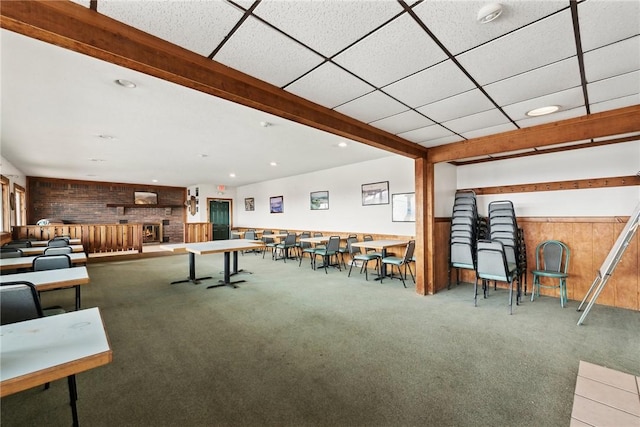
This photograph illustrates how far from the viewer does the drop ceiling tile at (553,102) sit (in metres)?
2.68

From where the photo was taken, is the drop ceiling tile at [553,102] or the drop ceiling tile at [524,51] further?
the drop ceiling tile at [553,102]

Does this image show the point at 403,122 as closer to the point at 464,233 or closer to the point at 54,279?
the point at 464,233

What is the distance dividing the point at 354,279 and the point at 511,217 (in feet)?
9.51

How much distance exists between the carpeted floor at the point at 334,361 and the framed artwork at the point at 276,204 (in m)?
5.15

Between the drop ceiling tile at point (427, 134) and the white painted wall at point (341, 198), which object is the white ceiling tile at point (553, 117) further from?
the white painted wall at point (341, 198)

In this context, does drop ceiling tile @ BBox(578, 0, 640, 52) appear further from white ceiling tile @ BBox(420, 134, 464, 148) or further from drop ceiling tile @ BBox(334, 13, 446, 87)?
white ceiling tile @ BBox(420, 134, 464, 148)

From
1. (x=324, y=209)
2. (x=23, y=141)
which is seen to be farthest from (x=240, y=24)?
(x=324, y=209)

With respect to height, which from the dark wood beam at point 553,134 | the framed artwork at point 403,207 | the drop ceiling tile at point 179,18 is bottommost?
the framed artwork at point 403,207

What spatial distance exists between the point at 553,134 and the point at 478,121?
0.93 m

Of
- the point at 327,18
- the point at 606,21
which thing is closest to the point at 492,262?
the point at 606,21

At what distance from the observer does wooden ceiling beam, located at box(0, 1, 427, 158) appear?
1.48 metres

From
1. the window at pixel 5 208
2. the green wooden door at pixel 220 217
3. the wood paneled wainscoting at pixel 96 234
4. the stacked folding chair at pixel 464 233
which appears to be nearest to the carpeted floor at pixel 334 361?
the stacked folding chair at pixel 464 233

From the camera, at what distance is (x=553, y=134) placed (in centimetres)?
344

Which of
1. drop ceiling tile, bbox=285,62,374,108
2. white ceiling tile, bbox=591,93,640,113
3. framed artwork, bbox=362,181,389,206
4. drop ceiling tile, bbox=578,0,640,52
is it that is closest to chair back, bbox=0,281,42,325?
drop ceiling tile, bbox=285,62,374,108
